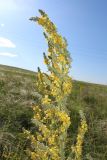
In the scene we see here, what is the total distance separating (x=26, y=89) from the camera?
62.2 feet

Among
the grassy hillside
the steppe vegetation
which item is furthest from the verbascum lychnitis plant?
the grassy hillside

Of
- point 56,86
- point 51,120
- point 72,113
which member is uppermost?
point 56,86

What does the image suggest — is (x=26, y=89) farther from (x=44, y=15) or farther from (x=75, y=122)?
(x=44, y=15)

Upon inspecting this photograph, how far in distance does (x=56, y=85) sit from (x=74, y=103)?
13.0 metres

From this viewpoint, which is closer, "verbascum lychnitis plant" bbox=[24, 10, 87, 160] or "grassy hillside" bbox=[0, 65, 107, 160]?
"verbascum lychnitis plant" bbox=[24, 10, 87, 160]

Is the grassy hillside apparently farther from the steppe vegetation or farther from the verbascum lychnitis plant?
the verbascum lychnitis plant

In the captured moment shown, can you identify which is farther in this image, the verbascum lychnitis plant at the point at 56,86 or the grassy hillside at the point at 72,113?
the grassy hillside at the point at 72,113

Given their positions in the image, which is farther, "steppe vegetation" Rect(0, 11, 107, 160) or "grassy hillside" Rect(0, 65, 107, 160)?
"grassy hillside" Rect(0, 65, 107, 160)

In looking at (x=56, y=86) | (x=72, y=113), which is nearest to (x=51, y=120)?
(x=56, y=86)

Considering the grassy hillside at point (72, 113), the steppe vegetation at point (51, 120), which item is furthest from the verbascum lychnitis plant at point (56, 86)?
the grassy hillside at point (72, 113)

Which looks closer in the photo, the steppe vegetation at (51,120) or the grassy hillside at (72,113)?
the steppe vegetation at (51,120)

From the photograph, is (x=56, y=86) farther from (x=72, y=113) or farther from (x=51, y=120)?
(x=72, y=113)

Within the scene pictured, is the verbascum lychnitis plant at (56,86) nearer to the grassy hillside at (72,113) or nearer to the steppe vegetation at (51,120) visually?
the steppe vegetation at (51,120)

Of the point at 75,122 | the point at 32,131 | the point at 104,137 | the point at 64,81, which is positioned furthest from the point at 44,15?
the point at 75,122
